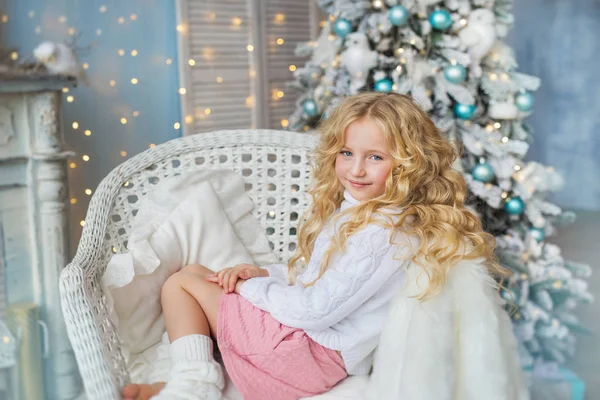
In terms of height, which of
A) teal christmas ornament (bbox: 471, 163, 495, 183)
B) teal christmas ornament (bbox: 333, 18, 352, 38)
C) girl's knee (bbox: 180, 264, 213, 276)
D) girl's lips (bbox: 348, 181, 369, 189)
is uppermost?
teal christmas ornament (bbox: 333, 18, 352, 38)

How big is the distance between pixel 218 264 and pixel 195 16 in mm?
1443

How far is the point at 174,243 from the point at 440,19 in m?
1.22

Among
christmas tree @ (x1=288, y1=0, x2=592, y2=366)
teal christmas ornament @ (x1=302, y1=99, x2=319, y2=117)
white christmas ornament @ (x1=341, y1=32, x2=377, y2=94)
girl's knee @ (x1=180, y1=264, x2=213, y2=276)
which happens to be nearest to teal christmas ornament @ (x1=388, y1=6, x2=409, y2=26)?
christmas tree @ (x1=288, y1=0, x2=592, y2=366)

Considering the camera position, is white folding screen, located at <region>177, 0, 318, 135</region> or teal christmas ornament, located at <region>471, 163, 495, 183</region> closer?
teal christmas ornament, located at <region>471, 163, 495, 183</region>

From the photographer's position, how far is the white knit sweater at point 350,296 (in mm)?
1397

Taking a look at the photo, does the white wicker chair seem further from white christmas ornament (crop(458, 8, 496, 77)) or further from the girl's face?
white christmas ornament (crop(458, 8, 496, 77))

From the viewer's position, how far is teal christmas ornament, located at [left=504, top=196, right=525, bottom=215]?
2.47 meters

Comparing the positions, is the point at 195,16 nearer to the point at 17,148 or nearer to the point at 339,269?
the point at 17,148

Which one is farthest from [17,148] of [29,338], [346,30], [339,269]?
[339,269]

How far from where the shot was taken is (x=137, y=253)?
1.70 meters

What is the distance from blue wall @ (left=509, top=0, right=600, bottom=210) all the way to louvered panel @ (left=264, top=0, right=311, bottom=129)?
3.87 feet

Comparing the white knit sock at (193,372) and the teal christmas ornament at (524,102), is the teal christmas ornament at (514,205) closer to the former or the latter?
the teal christmas ornament at (524,102)

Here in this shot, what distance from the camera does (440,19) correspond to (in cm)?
229

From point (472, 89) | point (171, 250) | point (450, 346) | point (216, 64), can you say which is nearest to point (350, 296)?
point (450, 346)
